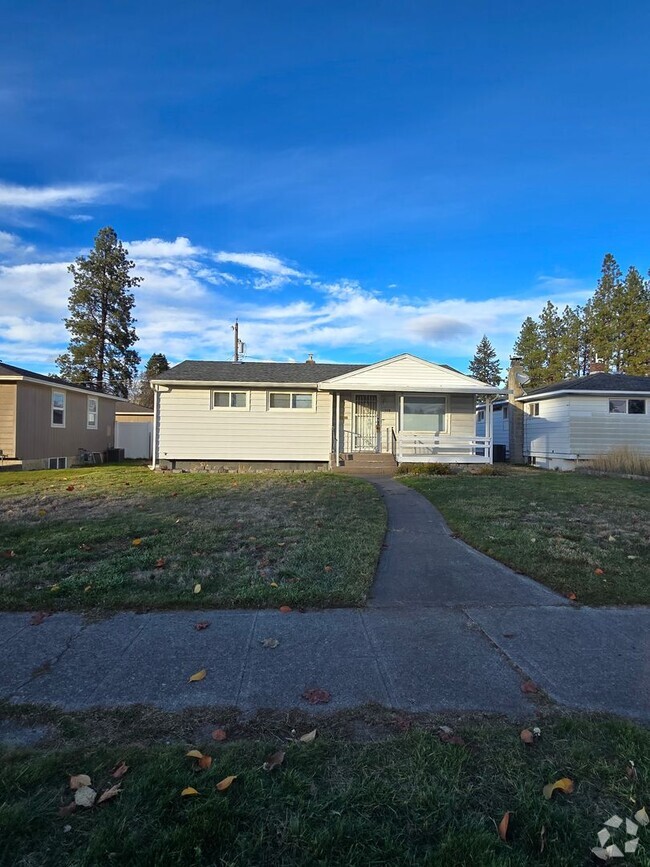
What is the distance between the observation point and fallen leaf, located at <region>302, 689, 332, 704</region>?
8.78ft

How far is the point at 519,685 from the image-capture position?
9.47ft

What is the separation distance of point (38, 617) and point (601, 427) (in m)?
20.0

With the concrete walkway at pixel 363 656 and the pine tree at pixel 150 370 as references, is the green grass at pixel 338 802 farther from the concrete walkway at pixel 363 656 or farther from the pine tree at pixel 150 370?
the pine tree at pixel 150 370

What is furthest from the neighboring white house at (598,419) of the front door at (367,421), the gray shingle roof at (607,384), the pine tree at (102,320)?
the pine tree at (102,320)

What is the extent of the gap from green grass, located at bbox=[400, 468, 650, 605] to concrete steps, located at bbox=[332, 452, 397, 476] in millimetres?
2769

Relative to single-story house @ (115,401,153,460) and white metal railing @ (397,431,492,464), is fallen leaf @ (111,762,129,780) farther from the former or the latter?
single-story house @ (115,401,153,460)

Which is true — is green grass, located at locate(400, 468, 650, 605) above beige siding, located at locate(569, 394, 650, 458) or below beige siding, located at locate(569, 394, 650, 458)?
below

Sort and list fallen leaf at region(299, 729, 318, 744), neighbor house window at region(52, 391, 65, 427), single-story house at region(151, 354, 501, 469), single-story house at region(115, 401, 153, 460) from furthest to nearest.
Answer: single-story house at region(115, 401, 153, 460) → neighbor house window at region(52, 391, 65, 427) → single-story house at region(151, 354, 501, 469) → fallen leaf at region(299, 729, 318, 744)

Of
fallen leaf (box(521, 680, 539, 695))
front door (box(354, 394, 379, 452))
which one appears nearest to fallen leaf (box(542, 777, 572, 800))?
fallen leaf (box(521, 680, 539, 695))

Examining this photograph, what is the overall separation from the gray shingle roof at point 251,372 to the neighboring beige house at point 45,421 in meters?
4.68

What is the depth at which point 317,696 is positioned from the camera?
2.73 m

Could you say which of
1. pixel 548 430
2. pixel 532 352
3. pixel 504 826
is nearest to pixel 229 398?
pixel 548 430

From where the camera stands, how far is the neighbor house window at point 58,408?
59.4 feet

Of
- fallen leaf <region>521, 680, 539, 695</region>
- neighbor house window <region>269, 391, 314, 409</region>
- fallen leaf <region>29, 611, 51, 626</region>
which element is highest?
neighbor house window <region>269, 391, 314, 409</region>
